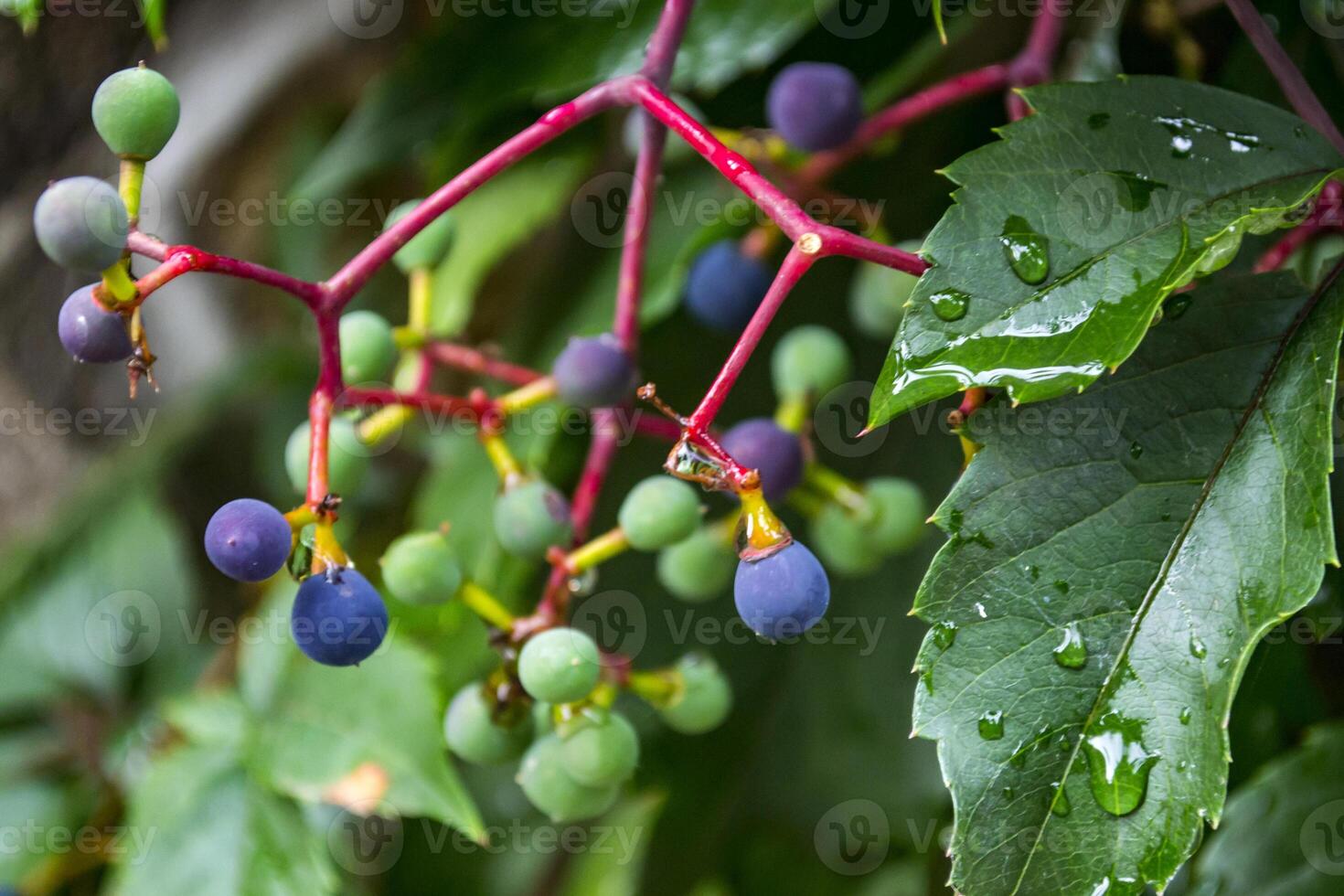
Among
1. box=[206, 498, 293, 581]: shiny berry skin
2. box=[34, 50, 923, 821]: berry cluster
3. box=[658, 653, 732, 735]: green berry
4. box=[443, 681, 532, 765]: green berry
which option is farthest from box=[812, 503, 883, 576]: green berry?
box=[206, 498, 293, 581]: shiny berry skin

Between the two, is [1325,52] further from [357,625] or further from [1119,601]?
[357,625]

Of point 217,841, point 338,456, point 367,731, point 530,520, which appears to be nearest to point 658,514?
point 530,520

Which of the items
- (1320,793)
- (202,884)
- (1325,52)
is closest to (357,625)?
(202,884)

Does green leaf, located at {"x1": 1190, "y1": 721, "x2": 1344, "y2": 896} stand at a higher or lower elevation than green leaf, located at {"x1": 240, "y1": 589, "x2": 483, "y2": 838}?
lower

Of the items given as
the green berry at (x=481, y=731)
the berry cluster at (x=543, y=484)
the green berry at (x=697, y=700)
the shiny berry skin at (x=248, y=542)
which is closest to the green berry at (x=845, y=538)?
the berry cluster at (x=543, y=484)

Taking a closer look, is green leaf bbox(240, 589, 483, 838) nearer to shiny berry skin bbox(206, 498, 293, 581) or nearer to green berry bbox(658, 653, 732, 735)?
green berry bbox(658, 653, 732, 735)
